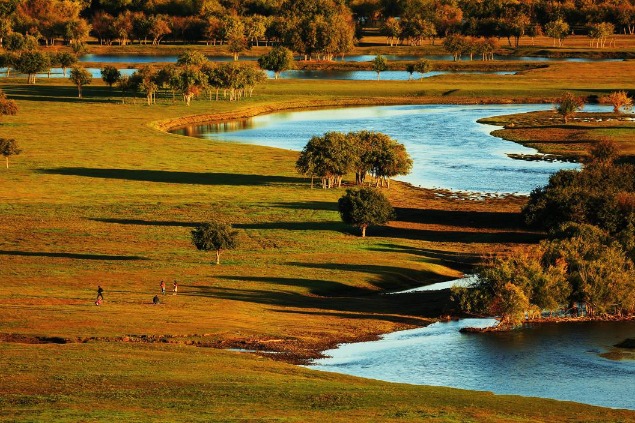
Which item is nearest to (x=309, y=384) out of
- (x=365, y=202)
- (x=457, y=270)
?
(x=457, y=270)

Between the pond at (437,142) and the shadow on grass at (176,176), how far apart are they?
1643cm

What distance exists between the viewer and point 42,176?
127 metres

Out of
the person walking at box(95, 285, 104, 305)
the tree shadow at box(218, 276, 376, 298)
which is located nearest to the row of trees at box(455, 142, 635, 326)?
the tree shadow at box(218, 276, 376, 298)

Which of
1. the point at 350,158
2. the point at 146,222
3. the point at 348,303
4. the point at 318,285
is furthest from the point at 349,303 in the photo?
the point at 350,158

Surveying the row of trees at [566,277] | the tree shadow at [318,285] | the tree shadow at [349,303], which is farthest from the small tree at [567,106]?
the tree shadow at [349,303]

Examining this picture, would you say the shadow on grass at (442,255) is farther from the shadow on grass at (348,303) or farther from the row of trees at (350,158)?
the row of trees at (350,158)

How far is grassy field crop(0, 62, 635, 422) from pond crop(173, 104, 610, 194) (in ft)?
28.6

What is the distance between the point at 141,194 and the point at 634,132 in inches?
2987

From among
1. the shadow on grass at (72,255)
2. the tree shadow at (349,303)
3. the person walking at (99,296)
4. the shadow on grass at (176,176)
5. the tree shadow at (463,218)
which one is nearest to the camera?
the person walking at (99,296)

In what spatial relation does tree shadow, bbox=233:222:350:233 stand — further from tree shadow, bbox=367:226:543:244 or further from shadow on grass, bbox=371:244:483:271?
shadow on grass, bbox=371:244:483:271

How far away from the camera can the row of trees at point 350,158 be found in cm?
12062

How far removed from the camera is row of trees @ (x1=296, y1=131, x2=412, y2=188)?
120625 millimetres

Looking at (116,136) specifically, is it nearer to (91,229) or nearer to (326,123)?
(326,123)

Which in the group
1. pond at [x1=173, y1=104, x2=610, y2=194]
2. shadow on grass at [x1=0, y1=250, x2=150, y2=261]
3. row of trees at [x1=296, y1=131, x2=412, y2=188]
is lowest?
shadow on grass at [x1=0, y1=250, x2=150, y2=261]
